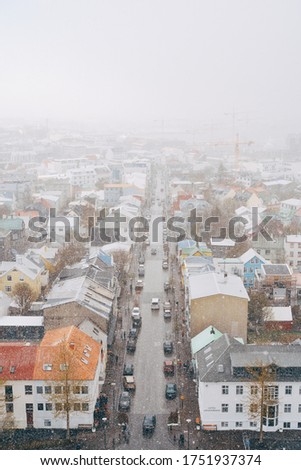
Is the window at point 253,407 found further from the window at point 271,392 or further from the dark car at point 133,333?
→ the dark car at point 133,333

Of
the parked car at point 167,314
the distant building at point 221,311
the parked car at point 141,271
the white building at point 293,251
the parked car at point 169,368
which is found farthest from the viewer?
the white building at point 293,251

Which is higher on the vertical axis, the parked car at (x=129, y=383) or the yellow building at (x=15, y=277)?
the yellow building at (x=15, y=277)

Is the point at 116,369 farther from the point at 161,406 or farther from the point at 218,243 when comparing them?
the point at 218,243

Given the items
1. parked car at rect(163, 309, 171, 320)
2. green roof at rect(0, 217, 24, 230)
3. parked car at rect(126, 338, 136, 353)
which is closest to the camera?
parked car at rect(126, 338, 136, 353)

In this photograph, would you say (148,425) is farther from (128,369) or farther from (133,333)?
(133,333)

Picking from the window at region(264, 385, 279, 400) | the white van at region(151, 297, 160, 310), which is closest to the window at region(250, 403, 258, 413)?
the window at region(264, 385, 279, 400)

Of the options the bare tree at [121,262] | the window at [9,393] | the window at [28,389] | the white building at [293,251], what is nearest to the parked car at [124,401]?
the window at [28,389]

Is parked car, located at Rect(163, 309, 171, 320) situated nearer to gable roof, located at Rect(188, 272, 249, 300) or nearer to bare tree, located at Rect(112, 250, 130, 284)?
gable roof, located at Rect(188, 272, 249, 300)
